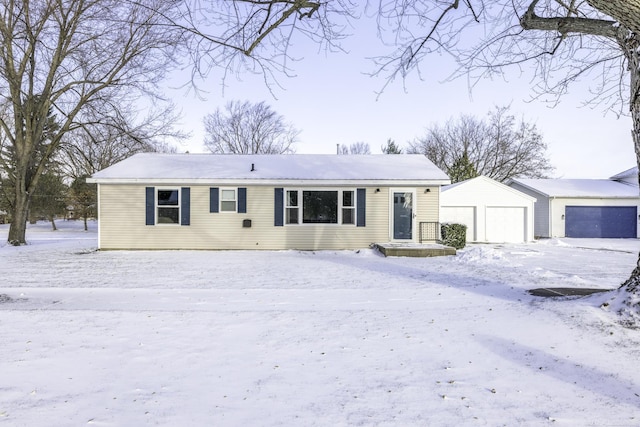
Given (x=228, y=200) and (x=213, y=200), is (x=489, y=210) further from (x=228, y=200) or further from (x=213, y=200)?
(x=213, y=200)

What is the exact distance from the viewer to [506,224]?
1723 centimetres

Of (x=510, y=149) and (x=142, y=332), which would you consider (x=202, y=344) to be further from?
(x=510, y=149)

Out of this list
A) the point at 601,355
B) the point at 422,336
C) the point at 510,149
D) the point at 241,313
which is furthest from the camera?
the point at 510,149

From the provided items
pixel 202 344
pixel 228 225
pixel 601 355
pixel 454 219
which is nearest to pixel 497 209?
pixel 454 219

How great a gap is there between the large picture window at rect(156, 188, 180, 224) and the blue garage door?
20502 millimetres

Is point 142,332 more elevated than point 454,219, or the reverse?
point 454,219

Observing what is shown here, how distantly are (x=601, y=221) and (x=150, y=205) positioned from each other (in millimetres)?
22994

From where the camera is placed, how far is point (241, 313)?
496cm

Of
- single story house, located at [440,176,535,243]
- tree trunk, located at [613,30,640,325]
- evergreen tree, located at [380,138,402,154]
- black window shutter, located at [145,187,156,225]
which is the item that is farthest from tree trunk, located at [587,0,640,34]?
evergreen tree, located at [380,138,402,154]

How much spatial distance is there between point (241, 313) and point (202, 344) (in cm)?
115

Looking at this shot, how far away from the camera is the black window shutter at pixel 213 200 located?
12844mm

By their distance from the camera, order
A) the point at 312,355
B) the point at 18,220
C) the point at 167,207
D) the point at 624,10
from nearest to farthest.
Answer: the point at 624,10 → the point at 312,355 → the point at 167,207 → the point at 18,220

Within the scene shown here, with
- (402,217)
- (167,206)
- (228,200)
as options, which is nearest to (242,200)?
(228,200)

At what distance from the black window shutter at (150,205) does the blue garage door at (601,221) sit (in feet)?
69.6
